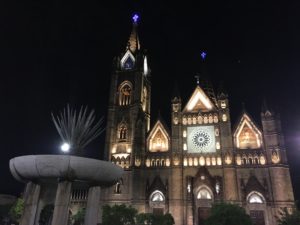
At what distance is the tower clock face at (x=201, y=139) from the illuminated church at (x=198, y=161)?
168mm

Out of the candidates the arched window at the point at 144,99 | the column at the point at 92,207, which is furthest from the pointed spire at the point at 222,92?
the column at the point at 92,207

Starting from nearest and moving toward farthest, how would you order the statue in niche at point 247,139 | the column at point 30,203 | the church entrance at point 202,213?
the column at point 30,203 < the church entrance at point 202,213 < the statue in niche at point 247,139

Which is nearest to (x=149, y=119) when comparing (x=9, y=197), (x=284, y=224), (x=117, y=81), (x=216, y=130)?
(x=117, y=81)

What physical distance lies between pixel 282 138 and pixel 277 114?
447 cm

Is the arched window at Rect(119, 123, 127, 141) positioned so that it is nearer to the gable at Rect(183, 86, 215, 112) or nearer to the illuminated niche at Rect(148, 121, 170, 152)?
the illuminated niche at Rect(148, 121, 170, 152)

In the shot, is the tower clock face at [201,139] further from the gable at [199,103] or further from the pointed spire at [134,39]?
the pointed spire at [134,39]

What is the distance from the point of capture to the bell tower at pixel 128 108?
50.6m

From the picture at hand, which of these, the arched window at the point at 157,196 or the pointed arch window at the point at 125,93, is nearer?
the arched window at the point at 157,196

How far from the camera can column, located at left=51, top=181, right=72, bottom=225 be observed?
1603cm

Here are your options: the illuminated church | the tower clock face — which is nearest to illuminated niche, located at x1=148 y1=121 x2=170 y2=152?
the illuminated church

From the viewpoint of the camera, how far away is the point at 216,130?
157ft

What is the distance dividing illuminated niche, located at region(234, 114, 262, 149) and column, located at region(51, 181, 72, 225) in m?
35.5

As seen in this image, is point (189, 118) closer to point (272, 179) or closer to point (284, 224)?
point (272, 179)

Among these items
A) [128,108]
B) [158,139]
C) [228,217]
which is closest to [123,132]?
[128,108]
